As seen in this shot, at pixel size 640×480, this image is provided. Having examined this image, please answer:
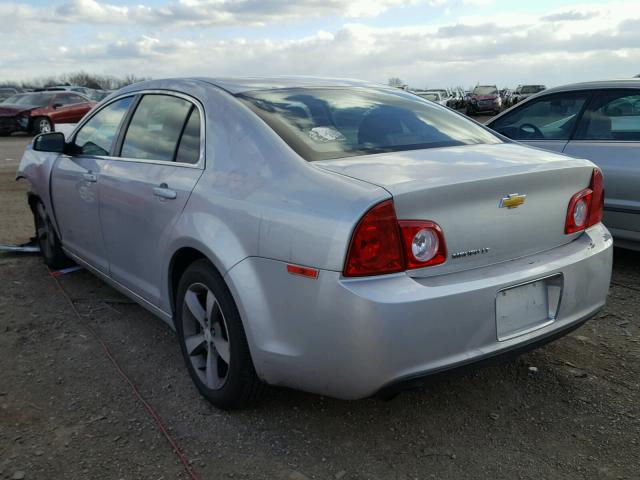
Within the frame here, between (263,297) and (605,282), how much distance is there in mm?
1610

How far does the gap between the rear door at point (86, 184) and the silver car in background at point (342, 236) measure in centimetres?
39

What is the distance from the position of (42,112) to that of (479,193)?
2027cm

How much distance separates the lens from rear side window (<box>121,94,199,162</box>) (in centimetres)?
321

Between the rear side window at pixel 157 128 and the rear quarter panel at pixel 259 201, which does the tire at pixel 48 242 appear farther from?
the rear quarter panel at pixel 259 201

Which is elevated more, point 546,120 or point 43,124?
point 546,120

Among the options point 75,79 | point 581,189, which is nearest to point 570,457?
A: point 581,189

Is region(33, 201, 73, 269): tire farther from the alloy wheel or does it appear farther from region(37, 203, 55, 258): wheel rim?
the alloy wheel

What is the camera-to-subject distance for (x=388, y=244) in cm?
221

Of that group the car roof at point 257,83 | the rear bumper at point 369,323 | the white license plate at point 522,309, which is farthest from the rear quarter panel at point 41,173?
the white license plate at point 522,309

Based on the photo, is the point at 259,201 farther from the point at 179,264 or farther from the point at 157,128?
the point at 157,128

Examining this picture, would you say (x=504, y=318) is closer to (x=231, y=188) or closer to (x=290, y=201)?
(x=290, y=201)

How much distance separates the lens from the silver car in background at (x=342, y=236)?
221 cm

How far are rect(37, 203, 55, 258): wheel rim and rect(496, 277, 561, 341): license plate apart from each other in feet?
12.6

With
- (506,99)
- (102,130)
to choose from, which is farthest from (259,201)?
(506,99)
